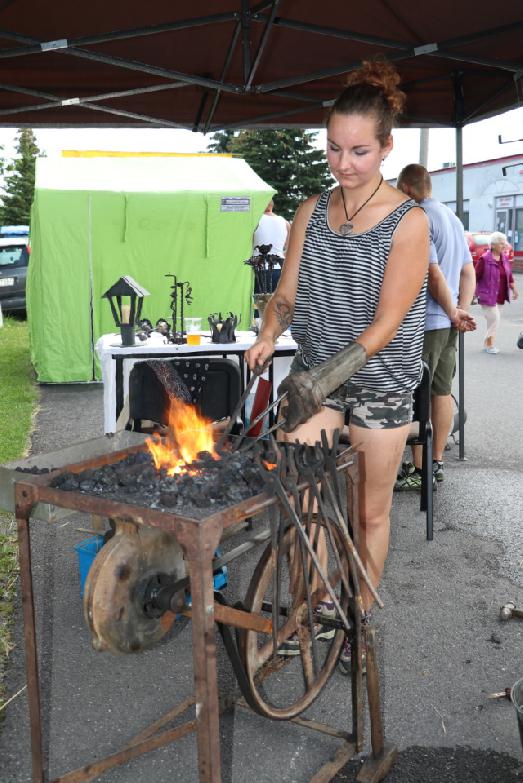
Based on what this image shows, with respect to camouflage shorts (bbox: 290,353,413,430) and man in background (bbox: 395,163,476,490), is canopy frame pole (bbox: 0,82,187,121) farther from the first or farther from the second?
camouflage shorts (bbox: 290,353,413,430)

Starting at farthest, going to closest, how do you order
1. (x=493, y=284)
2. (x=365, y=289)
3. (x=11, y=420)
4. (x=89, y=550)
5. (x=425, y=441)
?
(x=493, y=284) < (x=11, y=420) < (x=425, y=441) < (x=89, y=550) < (x=365, y=289)

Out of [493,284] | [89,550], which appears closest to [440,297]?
[89,550]

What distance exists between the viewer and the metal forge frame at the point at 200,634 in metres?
1.86

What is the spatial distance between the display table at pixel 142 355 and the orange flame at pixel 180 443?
2.77 m

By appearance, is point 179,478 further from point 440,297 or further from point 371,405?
point 440,297

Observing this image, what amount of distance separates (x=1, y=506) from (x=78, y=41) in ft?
8.85

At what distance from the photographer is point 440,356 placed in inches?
203

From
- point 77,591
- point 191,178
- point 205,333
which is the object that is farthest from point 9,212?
point 77,591

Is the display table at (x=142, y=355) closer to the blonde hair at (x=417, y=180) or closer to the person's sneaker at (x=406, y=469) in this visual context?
the person's sneaker at (x=406, y=469)

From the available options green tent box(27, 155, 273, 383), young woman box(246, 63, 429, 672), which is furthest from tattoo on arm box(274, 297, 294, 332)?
green tent box(27, 155, 273, 383)

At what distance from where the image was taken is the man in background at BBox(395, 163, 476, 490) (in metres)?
4.91

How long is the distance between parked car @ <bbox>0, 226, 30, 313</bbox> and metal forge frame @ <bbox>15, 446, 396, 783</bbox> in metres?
13.1

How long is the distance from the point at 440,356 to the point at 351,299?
263 cm

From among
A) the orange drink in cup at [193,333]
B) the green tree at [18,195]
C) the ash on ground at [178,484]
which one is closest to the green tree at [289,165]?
the green tree at [18,195]
